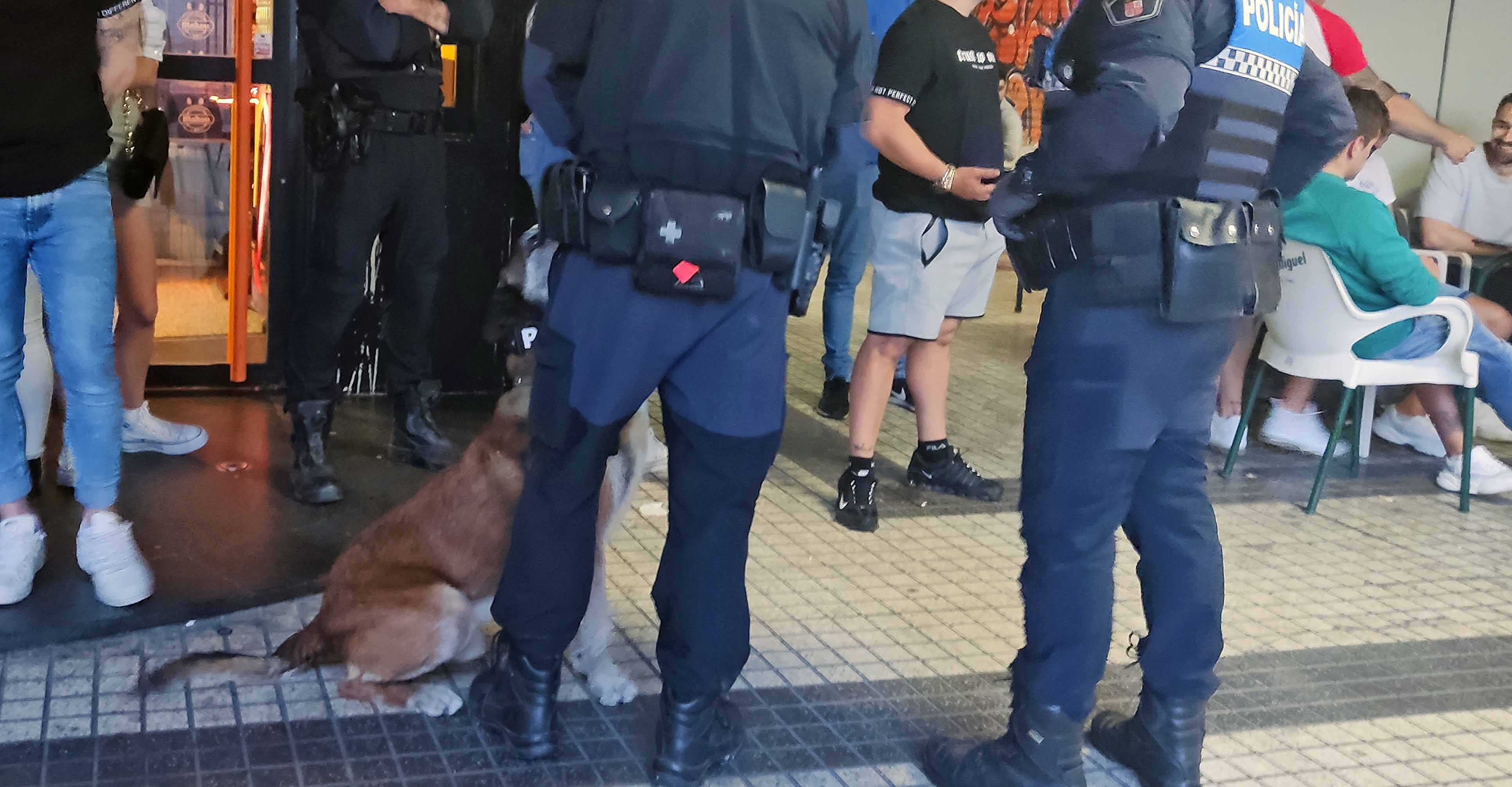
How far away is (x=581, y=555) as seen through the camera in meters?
2.71

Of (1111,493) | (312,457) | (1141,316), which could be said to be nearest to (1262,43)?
(1141,316)

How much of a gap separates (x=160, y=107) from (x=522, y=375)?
3.05 metres

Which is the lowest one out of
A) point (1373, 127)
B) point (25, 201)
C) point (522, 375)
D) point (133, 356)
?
point (133, 356)

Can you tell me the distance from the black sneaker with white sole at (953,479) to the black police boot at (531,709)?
2570 millimetres

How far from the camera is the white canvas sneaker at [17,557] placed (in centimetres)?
325

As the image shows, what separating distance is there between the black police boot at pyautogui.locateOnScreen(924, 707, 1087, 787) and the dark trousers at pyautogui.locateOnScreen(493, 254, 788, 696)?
1.83 feet

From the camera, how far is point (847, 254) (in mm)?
6281

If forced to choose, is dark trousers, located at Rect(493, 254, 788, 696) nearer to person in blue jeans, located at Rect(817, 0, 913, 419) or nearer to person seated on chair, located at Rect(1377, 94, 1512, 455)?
person in blue jeans, located at Rect(817, 0, 913, 419)

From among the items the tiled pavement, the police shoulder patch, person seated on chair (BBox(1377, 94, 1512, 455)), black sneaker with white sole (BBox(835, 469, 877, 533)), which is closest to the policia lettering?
the police shoulder patch

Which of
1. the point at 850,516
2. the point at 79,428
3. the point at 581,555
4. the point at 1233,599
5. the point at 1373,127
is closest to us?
the point at 581,555

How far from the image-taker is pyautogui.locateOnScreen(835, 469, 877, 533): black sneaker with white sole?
4.64 m

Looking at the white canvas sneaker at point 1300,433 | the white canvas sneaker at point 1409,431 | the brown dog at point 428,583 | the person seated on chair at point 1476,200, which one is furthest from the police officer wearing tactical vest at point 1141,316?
the person seated on chair at point 1476,200

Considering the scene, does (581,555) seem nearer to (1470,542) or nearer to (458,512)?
(458,512)

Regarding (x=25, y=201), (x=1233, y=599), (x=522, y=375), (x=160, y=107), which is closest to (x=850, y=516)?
(x=1233, y=599)
